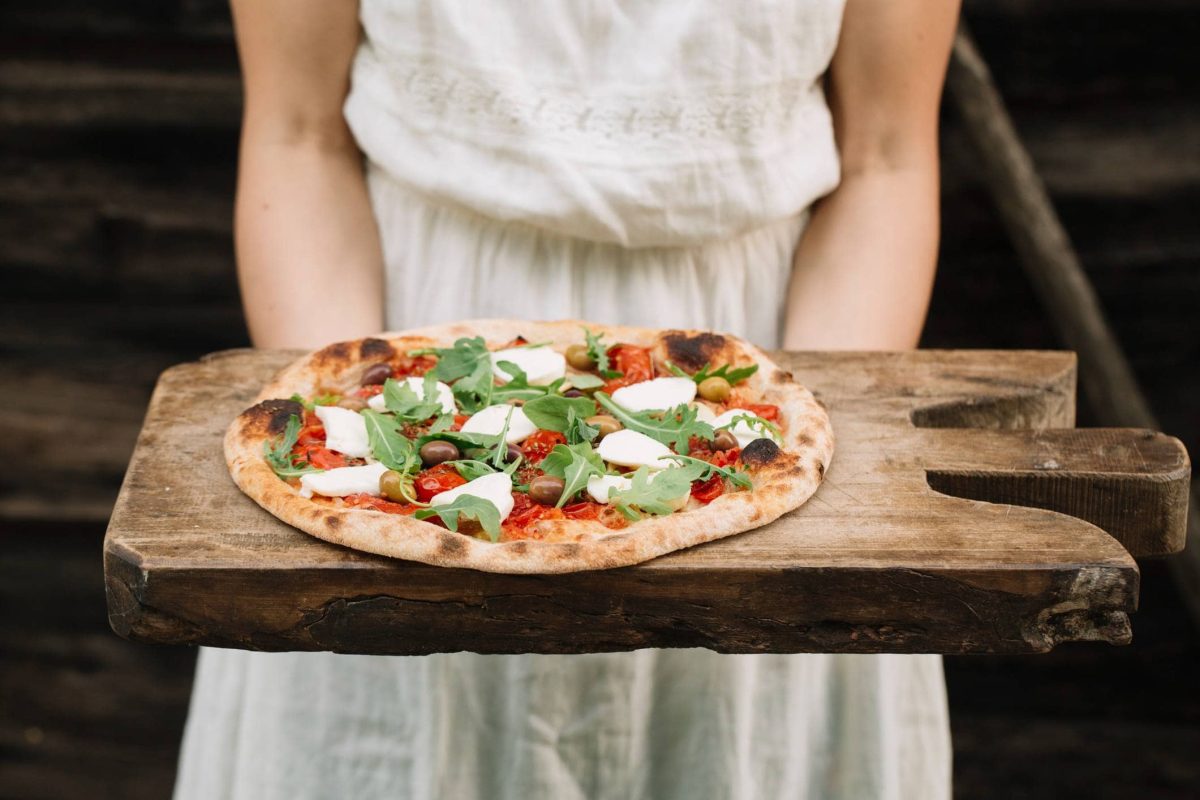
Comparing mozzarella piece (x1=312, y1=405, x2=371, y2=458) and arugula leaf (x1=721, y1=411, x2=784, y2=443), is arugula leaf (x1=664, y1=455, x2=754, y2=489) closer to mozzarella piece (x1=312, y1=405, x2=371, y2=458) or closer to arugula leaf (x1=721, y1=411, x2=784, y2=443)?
arugula leaf (x1=721, y1=411, x2=784, y2=443)

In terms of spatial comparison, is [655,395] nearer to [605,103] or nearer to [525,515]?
[525,515]

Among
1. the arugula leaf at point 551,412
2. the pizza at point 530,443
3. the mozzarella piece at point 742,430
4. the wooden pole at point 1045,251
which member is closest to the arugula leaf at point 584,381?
the pizza at point 530,443

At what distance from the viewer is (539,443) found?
78.3 inches

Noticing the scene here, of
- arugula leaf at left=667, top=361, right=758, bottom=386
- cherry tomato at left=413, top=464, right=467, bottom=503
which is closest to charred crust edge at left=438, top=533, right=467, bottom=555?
cherry tomato at left=413, top=464, right=467, bottom=503

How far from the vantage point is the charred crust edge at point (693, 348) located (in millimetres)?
2220

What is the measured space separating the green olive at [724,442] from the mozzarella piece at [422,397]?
0.41m

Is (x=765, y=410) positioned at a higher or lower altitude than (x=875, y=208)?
lower

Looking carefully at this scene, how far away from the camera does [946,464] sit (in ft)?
6.33

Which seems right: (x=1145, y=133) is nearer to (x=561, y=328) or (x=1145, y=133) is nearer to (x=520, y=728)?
(x=561, y=328)

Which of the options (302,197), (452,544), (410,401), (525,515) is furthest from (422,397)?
(302,197)

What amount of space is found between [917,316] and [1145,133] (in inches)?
60.1

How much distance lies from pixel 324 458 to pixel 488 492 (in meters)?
0.31

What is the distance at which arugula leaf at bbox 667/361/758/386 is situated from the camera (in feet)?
7.03

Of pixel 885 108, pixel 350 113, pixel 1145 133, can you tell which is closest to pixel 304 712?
pixel 350 113
